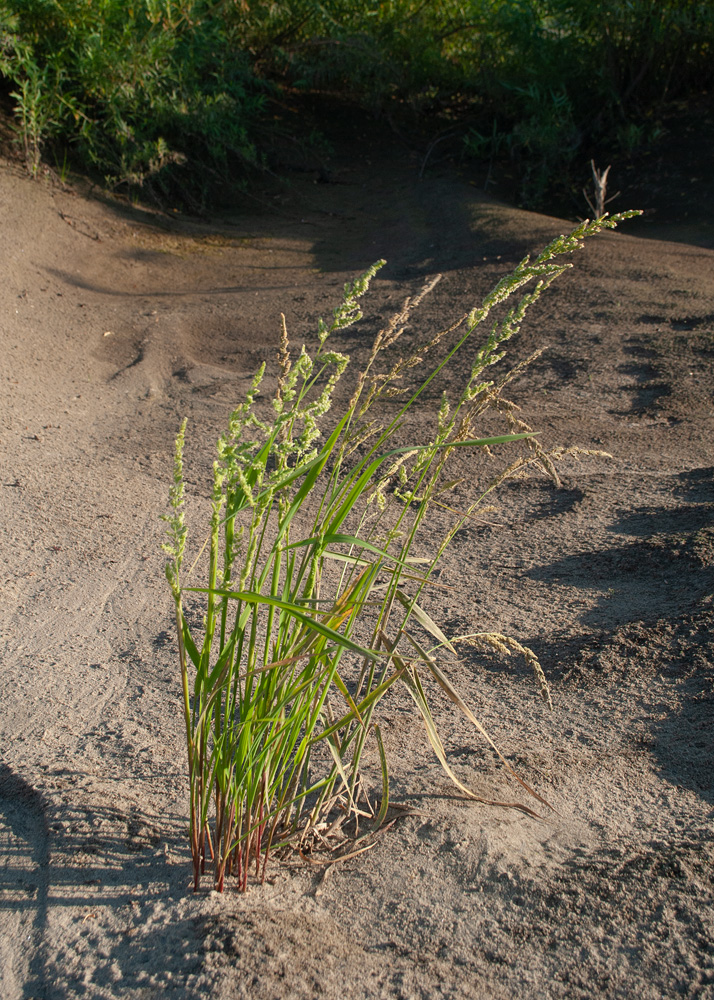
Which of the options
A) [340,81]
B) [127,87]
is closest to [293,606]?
[127,87]

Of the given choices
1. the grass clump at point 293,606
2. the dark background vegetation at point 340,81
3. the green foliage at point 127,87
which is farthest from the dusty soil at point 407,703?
the dark background vegetation at point 340,81

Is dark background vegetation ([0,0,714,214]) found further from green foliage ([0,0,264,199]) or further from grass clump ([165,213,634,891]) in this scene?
grass clump ([165,213,634,891])

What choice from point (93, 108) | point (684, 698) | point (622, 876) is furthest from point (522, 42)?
point (622, 876)

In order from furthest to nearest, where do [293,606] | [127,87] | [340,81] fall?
[340,81]
[127,87]
[293,606]

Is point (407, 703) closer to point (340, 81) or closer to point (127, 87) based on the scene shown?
point (127, 87)

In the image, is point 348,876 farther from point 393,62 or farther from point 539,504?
point 393,62

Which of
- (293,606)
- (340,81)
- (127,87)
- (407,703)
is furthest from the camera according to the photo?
(340,81)

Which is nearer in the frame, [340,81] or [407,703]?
[407,703]

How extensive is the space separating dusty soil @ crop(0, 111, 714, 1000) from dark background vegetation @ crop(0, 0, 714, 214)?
2712 millimetres

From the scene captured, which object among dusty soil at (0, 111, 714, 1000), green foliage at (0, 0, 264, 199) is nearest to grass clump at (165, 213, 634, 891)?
dusty soil at (0, 111, 714, 1000)

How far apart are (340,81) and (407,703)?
36.0 feet

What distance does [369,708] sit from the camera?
1.59m

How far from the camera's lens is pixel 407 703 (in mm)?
2338

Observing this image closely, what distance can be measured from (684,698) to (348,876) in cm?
115
